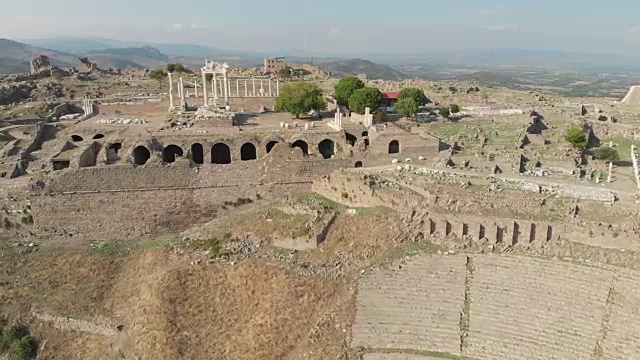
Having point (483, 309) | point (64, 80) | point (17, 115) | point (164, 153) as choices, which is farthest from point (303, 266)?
point (64, 80)

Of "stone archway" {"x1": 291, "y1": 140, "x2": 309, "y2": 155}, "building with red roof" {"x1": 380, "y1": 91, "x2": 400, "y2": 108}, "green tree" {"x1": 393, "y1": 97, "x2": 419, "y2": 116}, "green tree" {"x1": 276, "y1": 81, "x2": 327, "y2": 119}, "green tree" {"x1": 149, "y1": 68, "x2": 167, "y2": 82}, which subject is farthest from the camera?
"green tree" {"x1": 149, "y1": 68, "x2": 167, "y2": 82}

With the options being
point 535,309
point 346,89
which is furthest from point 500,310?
point 346,89

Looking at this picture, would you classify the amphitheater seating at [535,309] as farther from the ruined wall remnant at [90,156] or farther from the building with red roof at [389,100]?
the building with red roof at [389,100]

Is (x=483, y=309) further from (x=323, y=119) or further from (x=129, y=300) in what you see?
(x=323, y=119)

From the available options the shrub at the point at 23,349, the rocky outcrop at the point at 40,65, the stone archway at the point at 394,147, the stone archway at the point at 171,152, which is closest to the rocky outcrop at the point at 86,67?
the rocky outcrop at the point at 40,65

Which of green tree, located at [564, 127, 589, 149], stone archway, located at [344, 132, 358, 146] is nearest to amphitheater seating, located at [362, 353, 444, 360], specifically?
stone archway, located at [344, 132, 358, 146]

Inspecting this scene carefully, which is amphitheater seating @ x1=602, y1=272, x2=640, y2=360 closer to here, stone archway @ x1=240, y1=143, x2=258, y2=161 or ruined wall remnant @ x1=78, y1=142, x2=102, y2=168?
stone archway @ x1=240, y1=143, x2=258, y2=161

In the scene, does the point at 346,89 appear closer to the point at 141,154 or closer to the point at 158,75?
the point at 141,154
